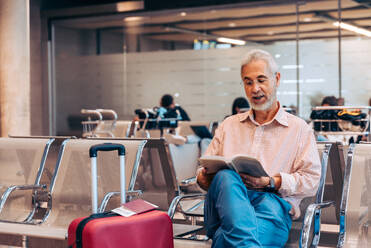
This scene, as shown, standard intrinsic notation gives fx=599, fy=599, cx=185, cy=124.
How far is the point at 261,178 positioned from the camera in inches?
111

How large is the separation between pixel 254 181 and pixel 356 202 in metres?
0.54

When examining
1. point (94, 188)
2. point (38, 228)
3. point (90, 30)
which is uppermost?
point (90, 30)

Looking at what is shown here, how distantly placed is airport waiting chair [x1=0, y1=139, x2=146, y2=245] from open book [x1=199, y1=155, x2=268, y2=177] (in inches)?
36.3

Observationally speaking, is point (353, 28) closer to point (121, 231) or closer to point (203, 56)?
point (203, 56)

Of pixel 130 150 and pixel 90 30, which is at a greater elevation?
pixel 90 30

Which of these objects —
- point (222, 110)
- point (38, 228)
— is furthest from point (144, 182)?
point (222, 110)

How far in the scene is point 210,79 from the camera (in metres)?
12.0

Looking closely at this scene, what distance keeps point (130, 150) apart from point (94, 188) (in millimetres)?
680

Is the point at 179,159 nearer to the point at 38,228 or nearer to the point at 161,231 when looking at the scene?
the point at 38,228

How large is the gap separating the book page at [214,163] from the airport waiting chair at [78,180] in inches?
34.7

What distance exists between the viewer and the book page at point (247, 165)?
2.64 meters

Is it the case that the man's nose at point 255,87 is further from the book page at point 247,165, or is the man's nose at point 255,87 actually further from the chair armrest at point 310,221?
the chair armrest at point 310,221

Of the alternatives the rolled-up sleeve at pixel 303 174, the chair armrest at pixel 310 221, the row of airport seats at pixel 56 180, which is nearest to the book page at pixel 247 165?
the rolled-up sleeve at pixel 303 174

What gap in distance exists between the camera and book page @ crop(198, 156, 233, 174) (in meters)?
2.71
